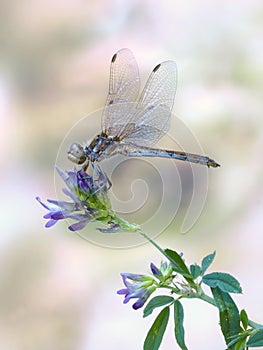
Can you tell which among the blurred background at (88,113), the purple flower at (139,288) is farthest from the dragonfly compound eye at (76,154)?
the blurred background at (88,113)

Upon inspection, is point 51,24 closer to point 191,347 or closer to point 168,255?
point 191,347

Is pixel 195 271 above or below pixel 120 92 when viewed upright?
below

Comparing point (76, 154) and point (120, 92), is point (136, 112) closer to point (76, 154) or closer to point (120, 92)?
point (120, 92)

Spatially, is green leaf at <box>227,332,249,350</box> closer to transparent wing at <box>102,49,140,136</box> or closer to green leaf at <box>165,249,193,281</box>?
green leaf at <box>165,249,193,281</box>

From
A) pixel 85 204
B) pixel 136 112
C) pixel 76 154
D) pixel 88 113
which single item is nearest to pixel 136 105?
pixel 136 112

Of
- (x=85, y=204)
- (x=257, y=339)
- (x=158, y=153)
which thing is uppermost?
(x=158, y=153)

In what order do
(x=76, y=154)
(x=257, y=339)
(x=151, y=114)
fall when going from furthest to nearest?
(x=151, y=114), (x=76, y=154), (x=257, y=339)

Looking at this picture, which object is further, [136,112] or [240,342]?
[136,112]
